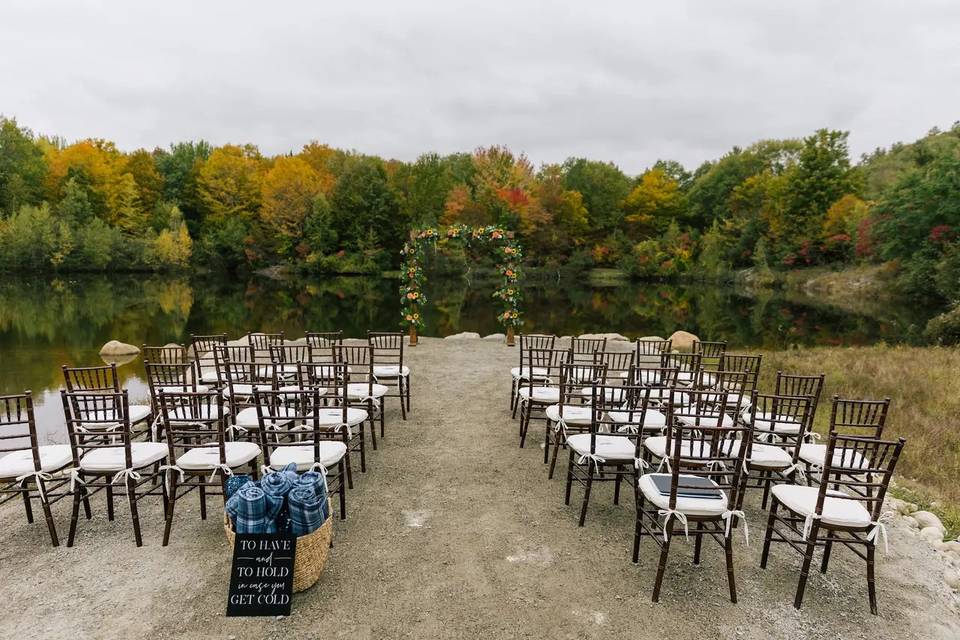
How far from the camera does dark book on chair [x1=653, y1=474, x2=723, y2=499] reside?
377 centimetres

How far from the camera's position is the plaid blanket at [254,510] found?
3471mm

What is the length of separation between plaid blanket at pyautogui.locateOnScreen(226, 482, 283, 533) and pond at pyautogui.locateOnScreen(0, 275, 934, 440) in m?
6.67

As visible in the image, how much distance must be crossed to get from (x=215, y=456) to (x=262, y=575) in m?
1.31

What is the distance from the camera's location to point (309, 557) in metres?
3.62

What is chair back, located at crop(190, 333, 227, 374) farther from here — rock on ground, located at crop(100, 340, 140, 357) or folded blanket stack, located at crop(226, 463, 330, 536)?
rock on ground, located at crop(100, 340, 140, 357)

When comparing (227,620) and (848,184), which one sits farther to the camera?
(848,184)

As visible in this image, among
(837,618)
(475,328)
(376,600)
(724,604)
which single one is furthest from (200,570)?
(475,328)

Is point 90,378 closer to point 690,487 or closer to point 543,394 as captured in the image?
point 543,394

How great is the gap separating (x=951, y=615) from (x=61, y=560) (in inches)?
251

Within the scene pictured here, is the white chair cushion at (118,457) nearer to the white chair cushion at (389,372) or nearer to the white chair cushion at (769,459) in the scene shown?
the white chair cushion at (389,372)

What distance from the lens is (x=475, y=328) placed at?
22.6 m

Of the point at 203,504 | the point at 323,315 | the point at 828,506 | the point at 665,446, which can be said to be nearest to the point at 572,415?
the point at 665,446

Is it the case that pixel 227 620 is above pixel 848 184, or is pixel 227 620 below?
below

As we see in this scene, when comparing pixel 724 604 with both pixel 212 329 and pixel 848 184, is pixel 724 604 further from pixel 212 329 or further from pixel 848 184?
pixel 848 184
